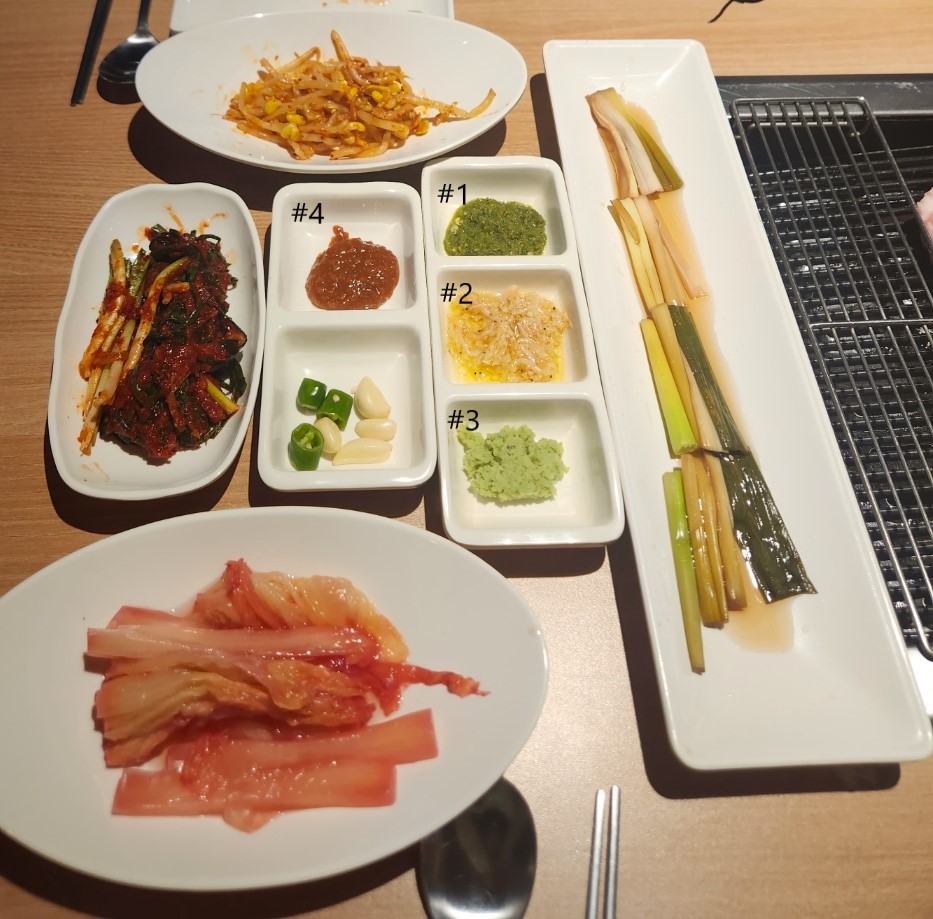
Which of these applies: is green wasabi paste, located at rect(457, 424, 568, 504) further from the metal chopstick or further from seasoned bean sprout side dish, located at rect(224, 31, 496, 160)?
seasoned bean sprout side dish, located at rect(224, 31, 496, 160)

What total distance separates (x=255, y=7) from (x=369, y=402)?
2026 millimetres

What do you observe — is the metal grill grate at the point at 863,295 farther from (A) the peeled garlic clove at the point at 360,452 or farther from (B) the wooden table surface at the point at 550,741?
(A) the peeled garlic clove at the point at 360,452

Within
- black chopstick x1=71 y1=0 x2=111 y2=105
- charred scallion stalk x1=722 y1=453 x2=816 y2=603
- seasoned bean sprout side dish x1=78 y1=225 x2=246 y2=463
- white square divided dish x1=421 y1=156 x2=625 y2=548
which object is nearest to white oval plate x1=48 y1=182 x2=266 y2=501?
seasoned bean sprout side dish x1=78 y1=225 x2=246 y2=463

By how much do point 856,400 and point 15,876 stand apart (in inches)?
Result: 101

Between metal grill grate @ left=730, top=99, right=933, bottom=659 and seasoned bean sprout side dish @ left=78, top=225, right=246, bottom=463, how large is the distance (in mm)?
1928

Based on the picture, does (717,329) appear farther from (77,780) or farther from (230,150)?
(77,780)

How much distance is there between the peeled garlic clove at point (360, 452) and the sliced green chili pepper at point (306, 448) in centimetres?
6

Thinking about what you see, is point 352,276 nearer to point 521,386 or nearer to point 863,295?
point 521,386

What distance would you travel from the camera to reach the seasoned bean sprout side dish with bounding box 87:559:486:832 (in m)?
1.30

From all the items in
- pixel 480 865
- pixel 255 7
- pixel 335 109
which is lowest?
pixel 480 865

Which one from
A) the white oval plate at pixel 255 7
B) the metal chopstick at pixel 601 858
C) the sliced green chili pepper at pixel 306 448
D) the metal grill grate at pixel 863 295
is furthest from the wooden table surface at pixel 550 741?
the metal grill grate at pixel 863 295

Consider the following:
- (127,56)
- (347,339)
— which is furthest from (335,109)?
(347,339)

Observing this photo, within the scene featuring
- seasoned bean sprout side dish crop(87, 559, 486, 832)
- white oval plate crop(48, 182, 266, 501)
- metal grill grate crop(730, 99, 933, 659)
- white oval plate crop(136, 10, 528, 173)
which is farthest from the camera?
white oval plate crop(136, 10, 528, 173)

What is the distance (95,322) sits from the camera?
1888mm
